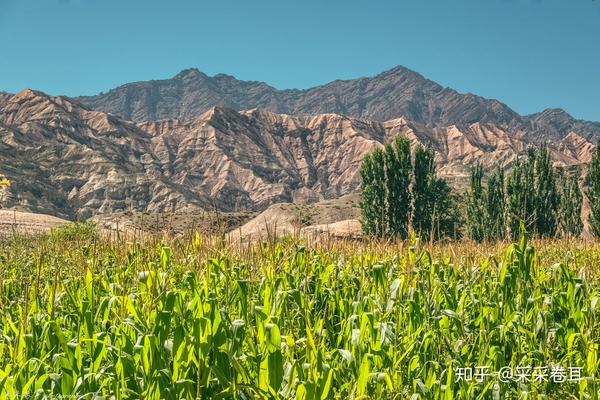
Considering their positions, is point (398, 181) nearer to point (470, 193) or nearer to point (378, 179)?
point (378, 179)

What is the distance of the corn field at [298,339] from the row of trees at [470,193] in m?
34.3

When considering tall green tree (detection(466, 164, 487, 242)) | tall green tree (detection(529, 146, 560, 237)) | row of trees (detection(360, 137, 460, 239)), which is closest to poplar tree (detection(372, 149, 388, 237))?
row of trees (detection(360, 137, 460, 239))

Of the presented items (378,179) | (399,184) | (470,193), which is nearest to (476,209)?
(470,193)

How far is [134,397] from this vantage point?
3.54 m

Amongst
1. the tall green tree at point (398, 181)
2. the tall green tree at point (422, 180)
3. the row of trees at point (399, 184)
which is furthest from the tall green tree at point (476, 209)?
the tall green tree at point (398, 181)

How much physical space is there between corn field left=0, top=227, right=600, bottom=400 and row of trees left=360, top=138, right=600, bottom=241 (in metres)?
34.3

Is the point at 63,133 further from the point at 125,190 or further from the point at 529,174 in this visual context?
the point at 529,174

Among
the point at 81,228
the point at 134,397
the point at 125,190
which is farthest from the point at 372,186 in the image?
the point at 125,190

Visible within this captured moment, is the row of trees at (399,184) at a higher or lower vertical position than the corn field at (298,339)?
higher

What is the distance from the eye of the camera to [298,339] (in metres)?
4.29

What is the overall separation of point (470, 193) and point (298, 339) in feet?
152

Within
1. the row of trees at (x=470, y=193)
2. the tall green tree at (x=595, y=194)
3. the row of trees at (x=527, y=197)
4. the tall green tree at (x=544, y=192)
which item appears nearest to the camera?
the tall green tree at (x=544, y=192)

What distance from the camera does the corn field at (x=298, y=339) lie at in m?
3.25

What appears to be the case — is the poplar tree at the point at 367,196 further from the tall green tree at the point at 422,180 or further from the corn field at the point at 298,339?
the corn field at the point at 298,339
